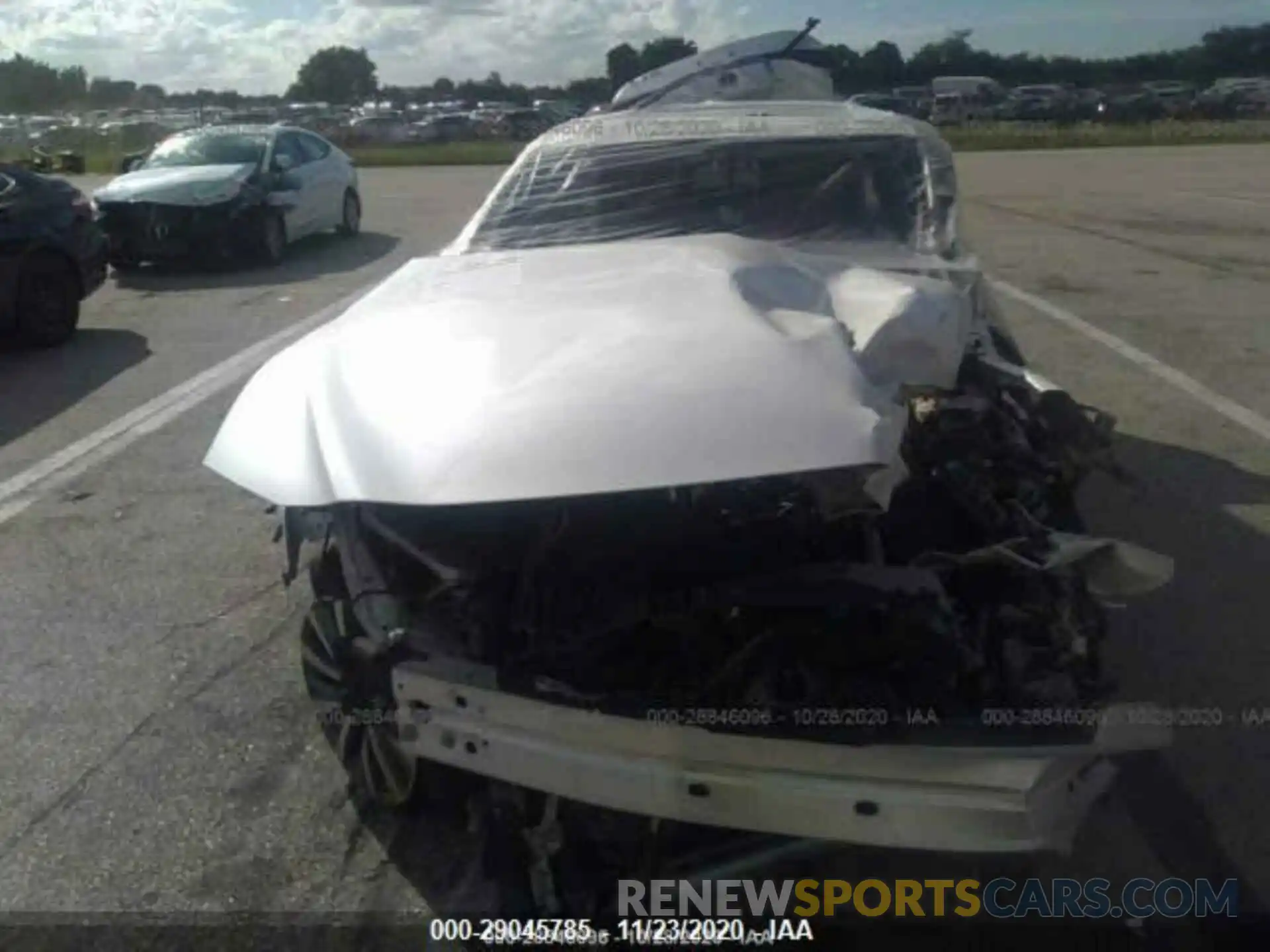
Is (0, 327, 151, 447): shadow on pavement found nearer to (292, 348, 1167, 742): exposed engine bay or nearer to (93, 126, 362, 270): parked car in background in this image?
(93, 126, 362, 270): parked car in background

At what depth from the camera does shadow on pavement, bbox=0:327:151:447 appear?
26.3 ft

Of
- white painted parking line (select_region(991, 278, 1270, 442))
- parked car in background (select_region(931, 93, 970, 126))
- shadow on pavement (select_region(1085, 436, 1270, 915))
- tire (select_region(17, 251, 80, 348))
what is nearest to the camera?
shadow on pavement (select_region(1085, 436, 1270, 915))

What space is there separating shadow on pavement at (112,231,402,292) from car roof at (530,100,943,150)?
306 inches

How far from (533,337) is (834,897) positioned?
59.2 inches

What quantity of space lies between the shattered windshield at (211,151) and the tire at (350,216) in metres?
1.58

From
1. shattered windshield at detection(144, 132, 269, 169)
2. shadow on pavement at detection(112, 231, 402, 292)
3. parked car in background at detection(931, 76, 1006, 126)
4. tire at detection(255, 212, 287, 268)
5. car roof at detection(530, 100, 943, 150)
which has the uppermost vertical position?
car roof at detection(530, 100, 943, 150)

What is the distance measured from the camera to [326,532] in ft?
11.8

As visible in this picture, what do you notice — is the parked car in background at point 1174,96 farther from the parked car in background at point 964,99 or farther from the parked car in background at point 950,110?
the parked car in background at point 950,110

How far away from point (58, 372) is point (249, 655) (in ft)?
17.7

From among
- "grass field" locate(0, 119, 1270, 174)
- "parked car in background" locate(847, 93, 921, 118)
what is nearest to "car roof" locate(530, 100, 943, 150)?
"parked car in background" locate(847, 93, 921, 118)

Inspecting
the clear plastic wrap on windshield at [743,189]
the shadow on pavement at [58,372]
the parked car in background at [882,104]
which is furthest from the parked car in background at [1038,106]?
the clear plastic wrap on windshield at [743,189]

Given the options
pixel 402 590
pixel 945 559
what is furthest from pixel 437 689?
pixel 945 559

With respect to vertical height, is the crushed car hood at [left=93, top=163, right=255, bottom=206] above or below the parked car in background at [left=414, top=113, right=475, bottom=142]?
above

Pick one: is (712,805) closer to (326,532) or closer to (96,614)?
(326,532)
